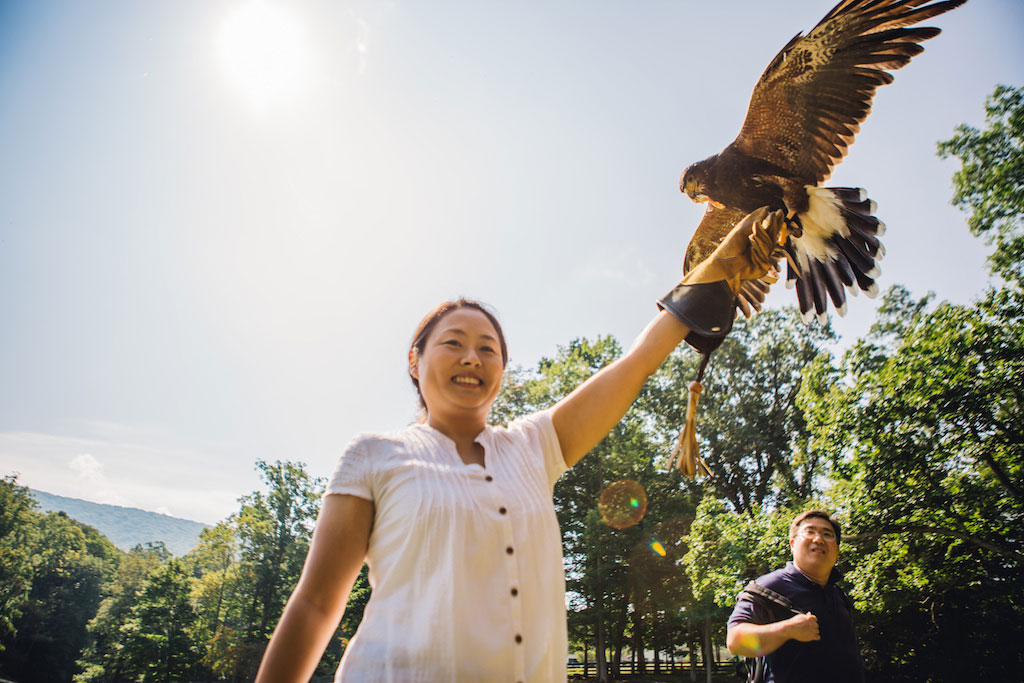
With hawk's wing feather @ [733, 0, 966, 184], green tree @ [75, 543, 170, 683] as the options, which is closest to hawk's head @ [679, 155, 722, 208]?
hawk's wing feather @ [733, 0, 966, 184]

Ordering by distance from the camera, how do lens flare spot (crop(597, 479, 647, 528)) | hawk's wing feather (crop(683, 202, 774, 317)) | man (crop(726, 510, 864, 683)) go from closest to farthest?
hawk's wing feather (crop(683, 202, 774, 317)), man (crop(726, 510, 864, 683)), lens flare spot (crop(597, 479, 647, 528))

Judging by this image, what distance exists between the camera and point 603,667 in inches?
920

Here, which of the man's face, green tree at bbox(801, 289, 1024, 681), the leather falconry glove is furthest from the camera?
green tree at bbox(801, 289, 1024, 681)

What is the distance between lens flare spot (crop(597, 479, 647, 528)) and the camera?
21.5 meters

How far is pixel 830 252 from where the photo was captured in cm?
252

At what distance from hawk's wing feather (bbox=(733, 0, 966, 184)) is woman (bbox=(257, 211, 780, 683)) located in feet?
5.97

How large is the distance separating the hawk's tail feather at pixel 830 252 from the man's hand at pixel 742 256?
722mm

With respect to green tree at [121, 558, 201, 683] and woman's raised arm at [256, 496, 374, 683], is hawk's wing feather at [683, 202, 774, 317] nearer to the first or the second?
woman's raised arm at [256, 496, 374, 683]

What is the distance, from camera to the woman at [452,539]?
1.01m

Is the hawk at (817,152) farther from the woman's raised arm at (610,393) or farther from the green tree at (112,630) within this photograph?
the green tree at (112,630)

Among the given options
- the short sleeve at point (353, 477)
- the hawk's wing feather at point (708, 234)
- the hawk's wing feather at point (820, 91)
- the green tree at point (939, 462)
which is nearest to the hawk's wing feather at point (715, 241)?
the hawk's wing feather at point (708, 234)

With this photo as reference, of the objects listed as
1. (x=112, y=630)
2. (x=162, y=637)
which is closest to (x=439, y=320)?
(x=162, y=637)

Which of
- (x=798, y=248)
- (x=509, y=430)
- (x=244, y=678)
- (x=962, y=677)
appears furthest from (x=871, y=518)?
(x=244, y=678)

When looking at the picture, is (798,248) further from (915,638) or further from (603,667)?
(603,667)
